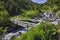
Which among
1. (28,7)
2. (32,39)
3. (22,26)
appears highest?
(28,7)

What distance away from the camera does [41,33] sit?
4.73m

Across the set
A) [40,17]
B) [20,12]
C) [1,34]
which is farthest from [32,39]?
[20,12]

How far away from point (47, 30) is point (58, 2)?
655 cm

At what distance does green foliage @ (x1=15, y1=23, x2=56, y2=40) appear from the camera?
4.68 meters

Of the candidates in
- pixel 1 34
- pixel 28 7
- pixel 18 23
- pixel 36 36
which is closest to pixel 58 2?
pixel 28 7

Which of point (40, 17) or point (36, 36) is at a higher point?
point (40, 17)

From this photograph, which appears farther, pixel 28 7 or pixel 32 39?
pixel 28 7

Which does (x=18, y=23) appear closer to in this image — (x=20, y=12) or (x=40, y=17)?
(x=40, y=17)

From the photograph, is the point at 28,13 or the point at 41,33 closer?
the point at 41,33

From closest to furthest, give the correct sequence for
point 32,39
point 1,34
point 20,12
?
point 32,39
point 1,34
point 20,12

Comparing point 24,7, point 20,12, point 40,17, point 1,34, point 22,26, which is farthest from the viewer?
point 24,7

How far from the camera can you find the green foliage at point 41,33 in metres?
4.68

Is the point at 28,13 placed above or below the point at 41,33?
above

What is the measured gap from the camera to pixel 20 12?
11.0 m
